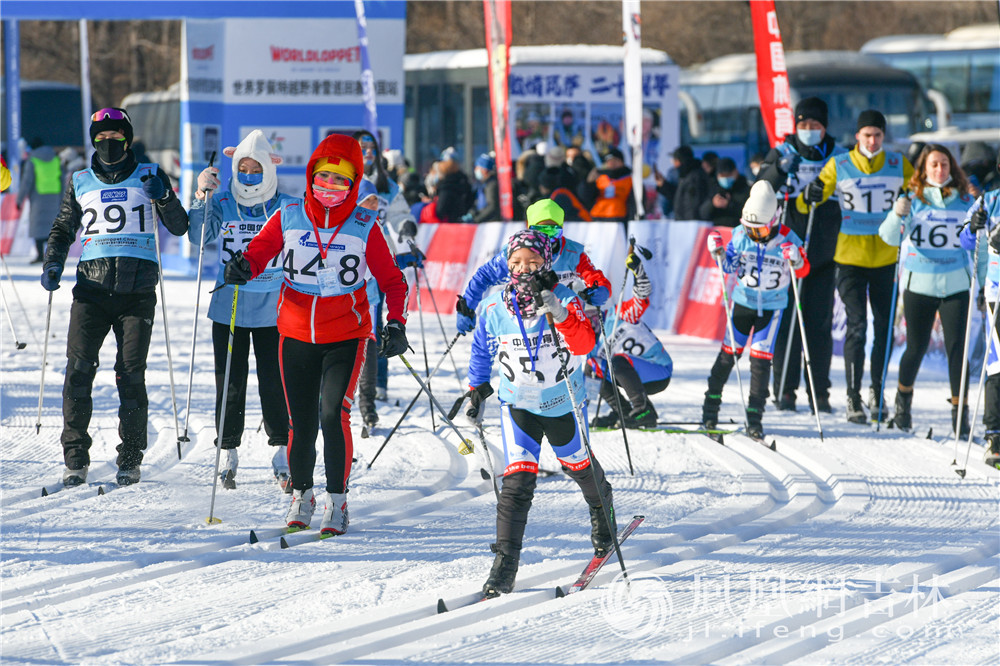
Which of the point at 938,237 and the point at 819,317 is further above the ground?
the point at 938,237

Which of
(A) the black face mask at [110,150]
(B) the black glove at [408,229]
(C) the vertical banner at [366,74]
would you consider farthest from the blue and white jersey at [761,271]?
(C) the vertical banner at [366,74]

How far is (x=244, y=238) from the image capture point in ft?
21.2

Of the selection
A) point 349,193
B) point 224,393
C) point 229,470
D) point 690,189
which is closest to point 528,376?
point 349,193

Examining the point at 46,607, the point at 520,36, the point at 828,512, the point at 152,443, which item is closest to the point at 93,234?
the point at 152,443

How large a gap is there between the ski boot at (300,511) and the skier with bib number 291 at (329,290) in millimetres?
118

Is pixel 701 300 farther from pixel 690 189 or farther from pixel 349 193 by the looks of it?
pixel 349 193

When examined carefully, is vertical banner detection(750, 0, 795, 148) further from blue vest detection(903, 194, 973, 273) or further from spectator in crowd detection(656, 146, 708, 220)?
spectator in crowd detection(656, 146, 708, 220)

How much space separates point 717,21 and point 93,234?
40776 millimetres

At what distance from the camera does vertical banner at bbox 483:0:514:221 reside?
1438 centimetres

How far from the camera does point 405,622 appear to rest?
4590 millimetres

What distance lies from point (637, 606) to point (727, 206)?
9440mm

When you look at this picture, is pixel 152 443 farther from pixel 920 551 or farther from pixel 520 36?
pixel 520 36

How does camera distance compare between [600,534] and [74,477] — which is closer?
[600,534]

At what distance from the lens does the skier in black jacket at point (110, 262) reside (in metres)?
6.49
